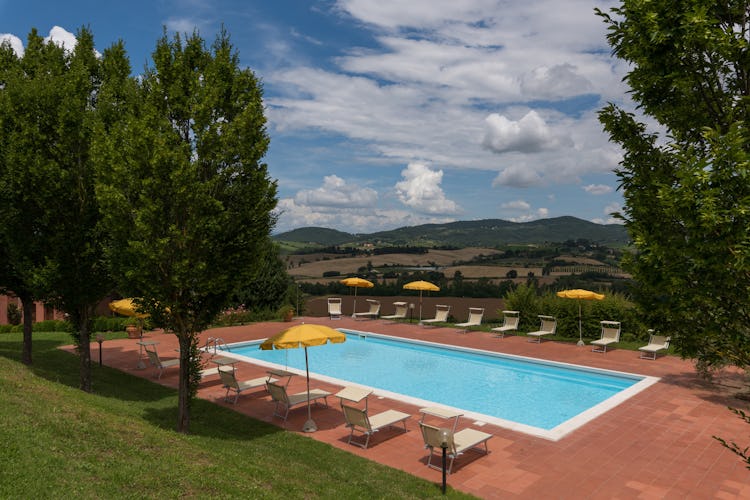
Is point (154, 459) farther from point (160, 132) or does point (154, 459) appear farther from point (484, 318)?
point (484, 318)

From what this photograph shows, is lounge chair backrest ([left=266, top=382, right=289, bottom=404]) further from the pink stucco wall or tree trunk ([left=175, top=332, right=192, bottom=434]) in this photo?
the pink stucco wall

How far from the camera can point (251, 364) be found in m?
15.9

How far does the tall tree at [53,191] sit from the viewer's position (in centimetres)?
1058

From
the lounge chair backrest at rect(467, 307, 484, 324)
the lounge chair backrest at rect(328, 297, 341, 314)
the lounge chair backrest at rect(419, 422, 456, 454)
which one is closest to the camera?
the lounge chair backrest at rect(419, 422, 456, 454)

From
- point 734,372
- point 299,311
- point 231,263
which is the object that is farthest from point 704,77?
point 299,311

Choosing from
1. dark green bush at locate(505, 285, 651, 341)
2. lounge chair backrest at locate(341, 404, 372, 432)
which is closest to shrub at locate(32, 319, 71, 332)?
lounge chair backrest at locate(341, 404, 372, 432)

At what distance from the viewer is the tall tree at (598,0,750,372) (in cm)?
375

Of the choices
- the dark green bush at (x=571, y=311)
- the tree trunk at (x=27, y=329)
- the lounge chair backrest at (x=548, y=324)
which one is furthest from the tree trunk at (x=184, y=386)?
the dark green bush at (x=571, y=311)

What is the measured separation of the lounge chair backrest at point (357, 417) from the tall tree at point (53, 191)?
6920mm

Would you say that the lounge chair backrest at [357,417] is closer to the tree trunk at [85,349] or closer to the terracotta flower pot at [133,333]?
the tree trunk at [85,349]

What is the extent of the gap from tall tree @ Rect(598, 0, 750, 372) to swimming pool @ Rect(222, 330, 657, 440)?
612 centimetres

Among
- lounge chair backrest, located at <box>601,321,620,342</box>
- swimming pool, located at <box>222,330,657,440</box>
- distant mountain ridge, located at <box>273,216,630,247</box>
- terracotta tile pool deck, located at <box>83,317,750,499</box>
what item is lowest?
swimming pool, located at <box>222,330,657,440</box>

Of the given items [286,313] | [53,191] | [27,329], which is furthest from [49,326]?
[53,191]

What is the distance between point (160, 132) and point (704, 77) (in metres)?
8.25
